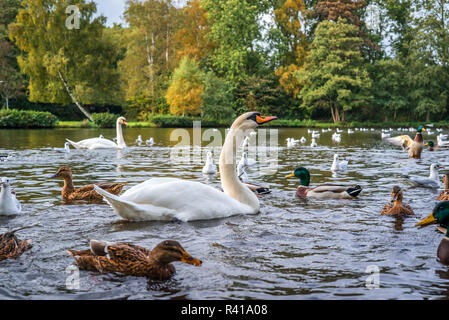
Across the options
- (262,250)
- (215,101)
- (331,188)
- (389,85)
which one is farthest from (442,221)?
(389,85)

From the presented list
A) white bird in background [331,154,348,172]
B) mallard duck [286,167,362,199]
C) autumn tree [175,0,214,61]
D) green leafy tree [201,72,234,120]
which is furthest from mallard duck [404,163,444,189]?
autumn tree [175,0,214,61]

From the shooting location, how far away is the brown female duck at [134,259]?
12.7ft

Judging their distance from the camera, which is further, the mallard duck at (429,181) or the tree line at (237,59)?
the tree line at (237,59)

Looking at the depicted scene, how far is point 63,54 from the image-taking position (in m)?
43.8

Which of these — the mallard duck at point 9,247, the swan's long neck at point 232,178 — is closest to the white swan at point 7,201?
the mallard duck at point 9,247

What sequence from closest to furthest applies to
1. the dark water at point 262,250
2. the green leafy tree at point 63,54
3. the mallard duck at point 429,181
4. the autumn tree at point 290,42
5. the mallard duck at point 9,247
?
the dark water at point 262,250 → the mallard duck at point 9,247 → the mallard duck at point 429,181 → the green leafy tree at point 63,54 → the autumn tree at point 290,42

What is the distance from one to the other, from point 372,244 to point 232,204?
1.98m

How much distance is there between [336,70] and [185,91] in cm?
1566

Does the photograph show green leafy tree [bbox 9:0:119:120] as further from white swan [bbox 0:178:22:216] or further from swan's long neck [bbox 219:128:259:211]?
swan's long neck [bbox 219:128:259:211]

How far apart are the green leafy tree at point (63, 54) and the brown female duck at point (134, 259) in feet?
137

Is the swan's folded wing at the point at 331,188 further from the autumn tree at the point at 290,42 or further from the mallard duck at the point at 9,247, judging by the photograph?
the autumn tree at the point at 290,42

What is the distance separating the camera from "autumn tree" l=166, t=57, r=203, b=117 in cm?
4641

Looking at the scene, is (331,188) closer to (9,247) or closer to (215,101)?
(9,247)
